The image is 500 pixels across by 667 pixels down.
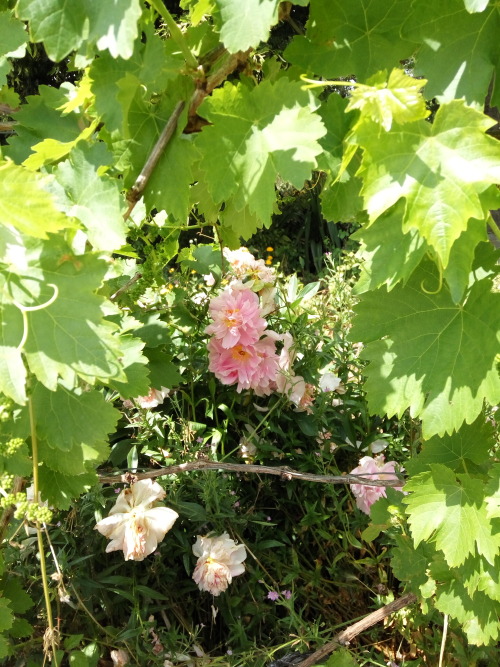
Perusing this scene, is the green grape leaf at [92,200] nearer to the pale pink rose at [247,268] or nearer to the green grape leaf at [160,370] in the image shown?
the green grape leaf at [160,370]

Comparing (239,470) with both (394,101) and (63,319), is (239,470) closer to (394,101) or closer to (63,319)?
(63,319)

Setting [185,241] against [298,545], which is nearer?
[298,545]

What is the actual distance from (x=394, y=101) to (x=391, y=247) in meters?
0.17

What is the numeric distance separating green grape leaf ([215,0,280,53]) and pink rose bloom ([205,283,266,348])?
769 millimetres

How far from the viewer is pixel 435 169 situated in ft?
2.40

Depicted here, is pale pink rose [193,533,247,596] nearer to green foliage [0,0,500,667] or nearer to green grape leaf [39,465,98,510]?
green foliage [0,0,500,667]

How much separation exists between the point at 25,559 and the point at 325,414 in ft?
2.66

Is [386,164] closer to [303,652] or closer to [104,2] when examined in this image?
[104,2]

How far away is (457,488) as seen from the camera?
1.02 metres

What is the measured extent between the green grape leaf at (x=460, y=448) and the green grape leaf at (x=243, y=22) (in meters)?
0.69

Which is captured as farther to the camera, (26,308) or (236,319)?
(236,319)

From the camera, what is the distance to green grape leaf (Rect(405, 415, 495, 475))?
3.61 ft

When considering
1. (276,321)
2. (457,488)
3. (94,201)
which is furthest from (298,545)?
(94,201)

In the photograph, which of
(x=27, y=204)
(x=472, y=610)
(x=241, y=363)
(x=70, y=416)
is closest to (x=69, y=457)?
(x=70, y=416)
